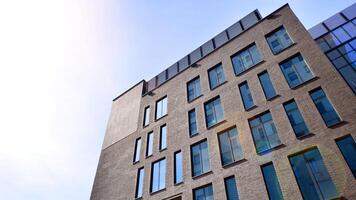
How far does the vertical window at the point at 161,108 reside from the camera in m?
26.1

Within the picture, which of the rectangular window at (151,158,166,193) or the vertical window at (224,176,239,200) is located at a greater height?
the rectangular window at (151,158,166,193)

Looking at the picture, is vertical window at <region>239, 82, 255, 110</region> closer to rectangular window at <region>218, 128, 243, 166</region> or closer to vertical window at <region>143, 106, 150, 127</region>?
rectangular window at <region>218, 128, 243, 166</region>

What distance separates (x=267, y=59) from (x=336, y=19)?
33.5 feet

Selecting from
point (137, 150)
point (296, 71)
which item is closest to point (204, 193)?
point (137, 150)

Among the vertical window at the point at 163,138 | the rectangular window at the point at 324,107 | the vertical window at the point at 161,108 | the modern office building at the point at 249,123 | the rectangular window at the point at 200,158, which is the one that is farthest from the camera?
the vertical window at the point at 161,108

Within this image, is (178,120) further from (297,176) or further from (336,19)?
(336,19)

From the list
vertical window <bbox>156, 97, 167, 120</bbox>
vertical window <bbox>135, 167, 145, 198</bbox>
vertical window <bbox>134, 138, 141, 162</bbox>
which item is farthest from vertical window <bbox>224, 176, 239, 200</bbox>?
vertical window <bbox>156, 97, 167, 120</bbox>

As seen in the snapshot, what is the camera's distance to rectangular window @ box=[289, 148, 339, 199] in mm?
12922

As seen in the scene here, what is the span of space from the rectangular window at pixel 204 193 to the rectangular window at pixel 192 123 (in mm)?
4908

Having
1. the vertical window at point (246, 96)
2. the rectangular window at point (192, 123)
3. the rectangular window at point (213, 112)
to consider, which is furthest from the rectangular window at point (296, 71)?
the rectangular window at point (192, 123)

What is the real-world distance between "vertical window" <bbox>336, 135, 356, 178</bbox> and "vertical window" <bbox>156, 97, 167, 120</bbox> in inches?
634

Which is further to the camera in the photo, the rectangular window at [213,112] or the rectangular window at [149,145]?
the rectangular window at [149,145]

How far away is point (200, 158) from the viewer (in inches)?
766

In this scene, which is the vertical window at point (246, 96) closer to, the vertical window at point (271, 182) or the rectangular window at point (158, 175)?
the vertical window at point (271, 182)
